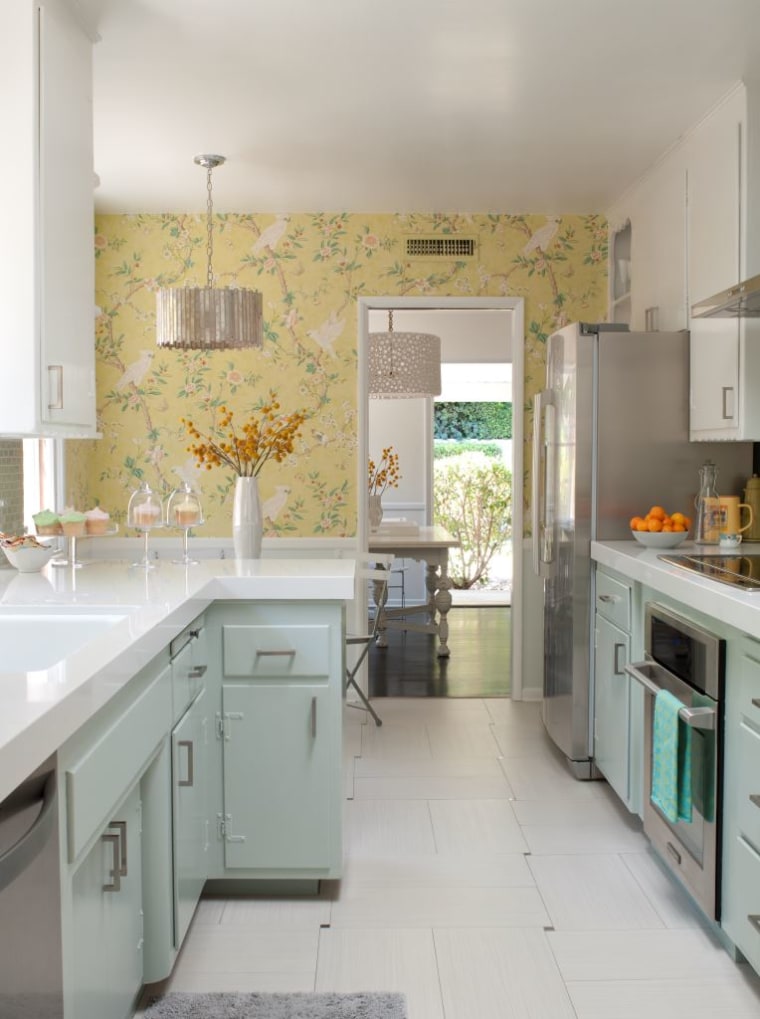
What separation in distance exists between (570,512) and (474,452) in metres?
5.14

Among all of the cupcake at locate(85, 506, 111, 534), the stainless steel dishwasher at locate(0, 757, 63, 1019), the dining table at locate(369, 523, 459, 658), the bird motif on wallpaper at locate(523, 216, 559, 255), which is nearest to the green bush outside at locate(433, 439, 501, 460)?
the dining table at locate(369, 523, 459, 658)

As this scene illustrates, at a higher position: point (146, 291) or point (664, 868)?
point (146, 291)

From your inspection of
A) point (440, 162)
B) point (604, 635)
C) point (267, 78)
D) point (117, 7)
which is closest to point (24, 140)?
point (117, 7)

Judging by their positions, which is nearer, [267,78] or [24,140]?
[24,140]

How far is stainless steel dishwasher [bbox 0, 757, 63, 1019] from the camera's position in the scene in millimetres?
1455

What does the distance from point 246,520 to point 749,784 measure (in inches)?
72.8

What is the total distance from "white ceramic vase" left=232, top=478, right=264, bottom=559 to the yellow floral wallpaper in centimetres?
184

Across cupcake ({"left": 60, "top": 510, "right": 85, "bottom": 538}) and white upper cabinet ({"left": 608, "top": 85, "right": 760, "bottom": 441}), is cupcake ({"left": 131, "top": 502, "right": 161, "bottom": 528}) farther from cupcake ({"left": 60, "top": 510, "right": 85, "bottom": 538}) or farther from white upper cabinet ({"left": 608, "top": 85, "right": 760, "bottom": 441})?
white upper cabinet ({"left": 608, "top": 85, "right": 760, "bottom": 441})

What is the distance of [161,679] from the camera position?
2.30m

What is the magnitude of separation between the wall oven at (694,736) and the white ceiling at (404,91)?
1778 millimetres

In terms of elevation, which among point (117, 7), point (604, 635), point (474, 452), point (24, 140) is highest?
point (117, 7)

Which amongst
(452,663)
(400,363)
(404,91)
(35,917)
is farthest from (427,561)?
(35,917)

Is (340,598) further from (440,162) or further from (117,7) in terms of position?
(440,162)

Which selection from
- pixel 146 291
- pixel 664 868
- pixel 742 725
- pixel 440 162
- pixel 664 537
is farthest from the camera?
pixel 146 291
